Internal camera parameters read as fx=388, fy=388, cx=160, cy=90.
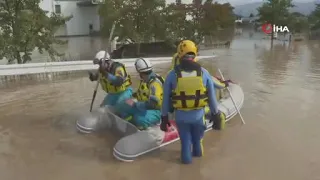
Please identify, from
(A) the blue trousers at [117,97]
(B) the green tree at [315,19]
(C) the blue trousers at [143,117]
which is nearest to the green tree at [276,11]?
(B) the green tree at [315,19]

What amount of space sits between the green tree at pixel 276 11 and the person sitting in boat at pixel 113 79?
3035cm

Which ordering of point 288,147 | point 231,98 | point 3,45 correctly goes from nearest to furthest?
point 288,147 → point 231,98 → point 3,45

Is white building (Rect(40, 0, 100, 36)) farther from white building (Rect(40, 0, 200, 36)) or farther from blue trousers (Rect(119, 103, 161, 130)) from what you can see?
blue trousers (Rect(119, 103, 161, 130))

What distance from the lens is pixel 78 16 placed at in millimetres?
36625

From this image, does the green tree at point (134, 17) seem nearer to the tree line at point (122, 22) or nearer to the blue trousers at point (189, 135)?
the tree line at point (122, 22)

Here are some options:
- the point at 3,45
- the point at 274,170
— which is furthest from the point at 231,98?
the point at 3,45

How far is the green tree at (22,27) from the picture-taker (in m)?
14.6

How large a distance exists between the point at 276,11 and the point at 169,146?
103ft

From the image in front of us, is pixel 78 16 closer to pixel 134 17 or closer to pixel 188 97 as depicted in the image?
pixel 134 17

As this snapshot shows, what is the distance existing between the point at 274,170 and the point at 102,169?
2.42m

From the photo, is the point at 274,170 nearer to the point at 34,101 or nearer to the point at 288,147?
the point at 288,147

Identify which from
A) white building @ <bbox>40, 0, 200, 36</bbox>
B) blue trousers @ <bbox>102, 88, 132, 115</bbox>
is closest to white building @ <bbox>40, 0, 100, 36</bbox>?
white building @ <bbox>40, 0, 200, 36</bbox>

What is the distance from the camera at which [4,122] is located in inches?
320

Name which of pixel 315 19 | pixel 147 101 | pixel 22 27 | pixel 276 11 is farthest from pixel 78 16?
pixel 147 101
